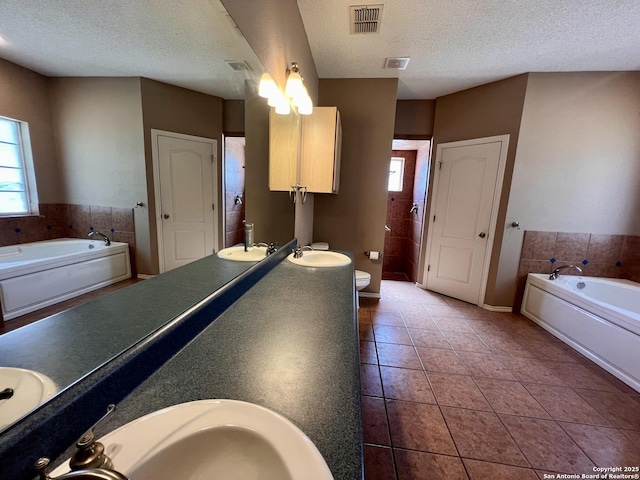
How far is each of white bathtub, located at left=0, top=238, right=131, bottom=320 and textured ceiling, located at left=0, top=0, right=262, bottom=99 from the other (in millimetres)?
302

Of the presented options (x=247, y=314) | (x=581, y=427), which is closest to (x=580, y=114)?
(x=581, y=427)

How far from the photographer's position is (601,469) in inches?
50.2

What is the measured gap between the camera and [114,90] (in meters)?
0.57

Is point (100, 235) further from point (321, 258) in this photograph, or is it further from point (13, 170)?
point (321, 258)

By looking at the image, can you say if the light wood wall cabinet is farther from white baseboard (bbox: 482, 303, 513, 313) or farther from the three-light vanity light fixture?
white baseboard (bbox: 482, 303, 513, 313)

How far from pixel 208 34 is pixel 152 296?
888mm

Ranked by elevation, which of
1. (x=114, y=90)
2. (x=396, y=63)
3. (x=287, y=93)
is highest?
(x=396, y=63)

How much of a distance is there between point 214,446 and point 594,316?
299 centimetres

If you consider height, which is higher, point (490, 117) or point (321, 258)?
point (490, 117)

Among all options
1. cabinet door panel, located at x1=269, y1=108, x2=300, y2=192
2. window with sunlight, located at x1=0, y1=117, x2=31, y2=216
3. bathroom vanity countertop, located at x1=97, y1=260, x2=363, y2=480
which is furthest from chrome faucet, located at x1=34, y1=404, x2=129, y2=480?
cabinet door panel, located at x1=269, y1=108, x2=300, y2=192

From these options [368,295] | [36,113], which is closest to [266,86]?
[36,113]

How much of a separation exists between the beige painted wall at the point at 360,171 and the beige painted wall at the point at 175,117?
2265mm

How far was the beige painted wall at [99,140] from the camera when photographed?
492 mm

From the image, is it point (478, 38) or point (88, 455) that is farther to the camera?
point (478, 38)
